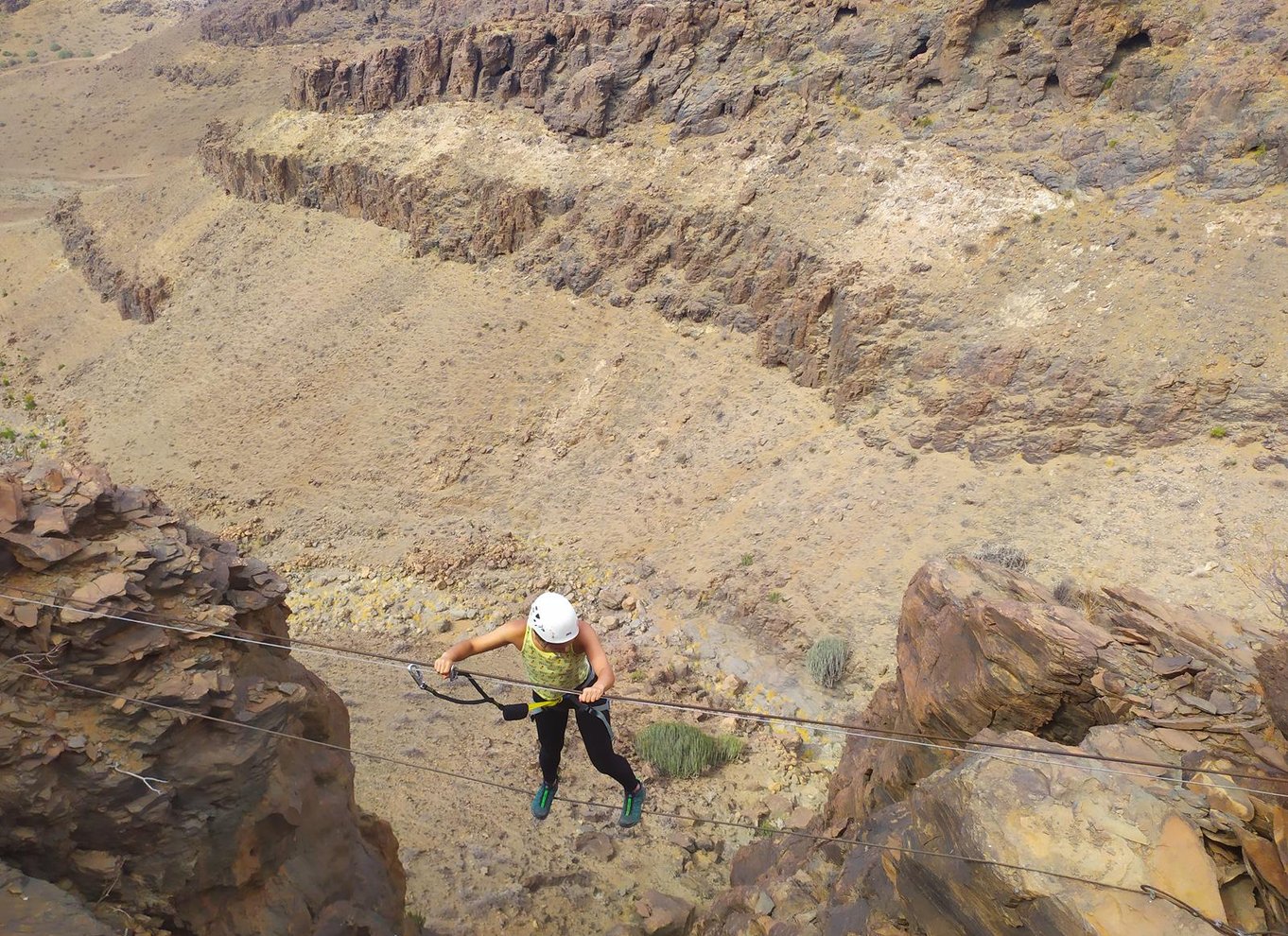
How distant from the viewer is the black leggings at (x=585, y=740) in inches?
255

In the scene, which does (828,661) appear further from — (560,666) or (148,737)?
(148,737)

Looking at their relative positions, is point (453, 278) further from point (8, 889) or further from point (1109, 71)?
point (8, 889)

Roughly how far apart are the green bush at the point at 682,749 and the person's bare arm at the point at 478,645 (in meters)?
7.44

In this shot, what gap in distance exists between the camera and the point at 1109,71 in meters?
21.6

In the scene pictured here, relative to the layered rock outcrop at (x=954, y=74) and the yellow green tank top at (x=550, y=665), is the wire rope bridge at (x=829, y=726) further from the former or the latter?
the layered rock outcrop at (x=954, y=74)

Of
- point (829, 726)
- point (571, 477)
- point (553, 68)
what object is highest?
point (829, 726)

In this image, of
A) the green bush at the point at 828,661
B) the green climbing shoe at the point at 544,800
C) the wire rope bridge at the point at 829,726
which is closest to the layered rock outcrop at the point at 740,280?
the green bush at the point at 828,661

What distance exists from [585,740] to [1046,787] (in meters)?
3.54

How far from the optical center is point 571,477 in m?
23.4

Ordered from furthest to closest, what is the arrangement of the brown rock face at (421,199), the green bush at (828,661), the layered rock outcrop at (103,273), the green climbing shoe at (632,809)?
1. the layered rock outcrop at (103,273)
2. the brown rock face at (421,199)
3. the green bush at (828,661)
4. the green climbing shoe at (632,809)

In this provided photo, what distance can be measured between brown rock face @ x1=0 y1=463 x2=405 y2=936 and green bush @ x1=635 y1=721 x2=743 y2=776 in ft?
20.8

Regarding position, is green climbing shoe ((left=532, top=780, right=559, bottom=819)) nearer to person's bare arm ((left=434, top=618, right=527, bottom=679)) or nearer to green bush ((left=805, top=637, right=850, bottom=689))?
person's bare arm ((left=434, top=618, right=527, bottom=679))

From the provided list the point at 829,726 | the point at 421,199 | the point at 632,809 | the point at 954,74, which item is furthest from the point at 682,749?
the point at 421,199

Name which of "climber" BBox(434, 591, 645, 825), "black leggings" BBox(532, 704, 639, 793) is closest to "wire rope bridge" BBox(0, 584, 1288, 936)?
"climber" BBox(434, 591, 645, 825)
